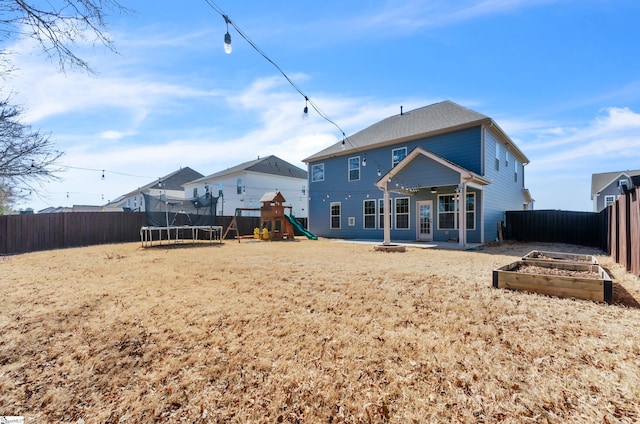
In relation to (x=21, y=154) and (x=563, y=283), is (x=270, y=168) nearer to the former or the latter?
(x=21, y=154)

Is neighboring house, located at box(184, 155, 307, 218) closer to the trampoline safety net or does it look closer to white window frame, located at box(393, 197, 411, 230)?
the trampoline safety net

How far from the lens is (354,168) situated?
1634 centimetres

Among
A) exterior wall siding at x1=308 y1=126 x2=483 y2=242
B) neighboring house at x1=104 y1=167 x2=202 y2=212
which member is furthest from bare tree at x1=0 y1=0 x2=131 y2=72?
neighboring house at x1=104 y1=167 x2=202 y2=212

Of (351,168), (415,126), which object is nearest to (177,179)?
(351,168)

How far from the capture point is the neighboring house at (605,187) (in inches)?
1068

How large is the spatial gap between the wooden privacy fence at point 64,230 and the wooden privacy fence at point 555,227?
19.5 m

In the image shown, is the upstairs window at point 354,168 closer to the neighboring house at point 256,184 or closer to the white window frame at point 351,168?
the white window frame at point 351,168

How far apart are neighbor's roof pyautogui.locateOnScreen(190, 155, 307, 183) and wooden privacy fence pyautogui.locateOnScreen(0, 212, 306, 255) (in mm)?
10326

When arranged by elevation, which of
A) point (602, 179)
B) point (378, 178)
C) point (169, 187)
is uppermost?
point (602, 179)

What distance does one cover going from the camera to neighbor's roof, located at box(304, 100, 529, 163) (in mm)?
12466

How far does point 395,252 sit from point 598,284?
565 centimetres

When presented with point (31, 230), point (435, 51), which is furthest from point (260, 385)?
point (31, 230)

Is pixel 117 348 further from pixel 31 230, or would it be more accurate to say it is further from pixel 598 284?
pixel 31 230

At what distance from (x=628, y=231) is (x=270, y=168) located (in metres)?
22.8
